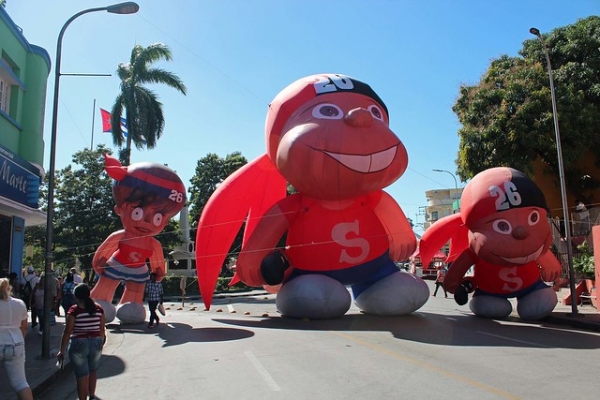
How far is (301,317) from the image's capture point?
12.3 m

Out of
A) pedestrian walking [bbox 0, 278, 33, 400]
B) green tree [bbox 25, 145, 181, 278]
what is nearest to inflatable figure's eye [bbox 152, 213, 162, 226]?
pedestrian walking [bbox 0, 278, 33, 400]

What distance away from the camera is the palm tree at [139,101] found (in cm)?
2872

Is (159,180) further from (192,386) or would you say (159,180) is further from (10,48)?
(192,386)

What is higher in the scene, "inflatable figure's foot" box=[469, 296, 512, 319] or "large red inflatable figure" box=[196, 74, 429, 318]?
"large red inflatable figure" box=[196, 74, 429, 318]

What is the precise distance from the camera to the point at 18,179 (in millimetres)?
14031

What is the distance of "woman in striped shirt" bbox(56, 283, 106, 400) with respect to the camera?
5.77 meters

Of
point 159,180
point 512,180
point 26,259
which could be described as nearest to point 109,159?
point 159,180

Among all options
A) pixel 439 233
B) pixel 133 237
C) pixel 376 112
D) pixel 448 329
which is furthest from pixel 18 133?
pixel 448 329

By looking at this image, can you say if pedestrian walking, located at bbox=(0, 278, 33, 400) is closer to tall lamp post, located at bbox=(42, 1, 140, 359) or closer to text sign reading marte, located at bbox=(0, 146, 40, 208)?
tall lamp post, located at bbox=(42, 1, 140, 359)

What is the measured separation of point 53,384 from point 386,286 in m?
7.36

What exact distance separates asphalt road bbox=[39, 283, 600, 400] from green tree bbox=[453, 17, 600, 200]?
462 inches

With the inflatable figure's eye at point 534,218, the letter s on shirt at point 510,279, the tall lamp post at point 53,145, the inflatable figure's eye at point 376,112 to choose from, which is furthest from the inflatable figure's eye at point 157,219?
the inflatable figure's eye at point 534,218

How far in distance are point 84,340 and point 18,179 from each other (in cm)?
993

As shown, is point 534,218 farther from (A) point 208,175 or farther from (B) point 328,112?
(A) point 208,175
